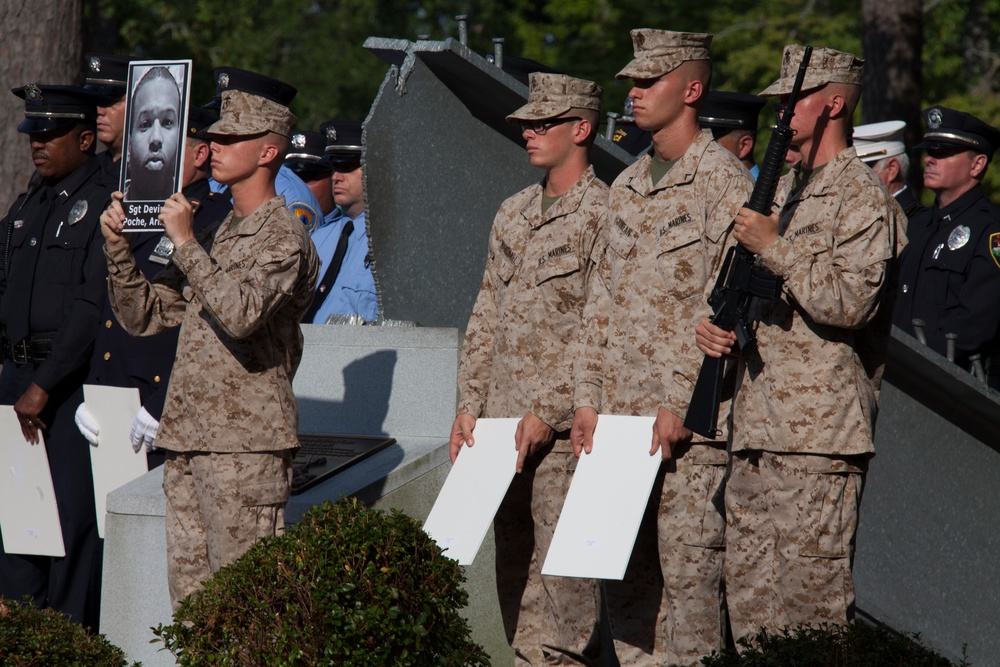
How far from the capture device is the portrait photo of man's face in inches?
205

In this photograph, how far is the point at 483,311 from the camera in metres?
5.40

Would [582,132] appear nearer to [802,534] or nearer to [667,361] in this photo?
[667,361]

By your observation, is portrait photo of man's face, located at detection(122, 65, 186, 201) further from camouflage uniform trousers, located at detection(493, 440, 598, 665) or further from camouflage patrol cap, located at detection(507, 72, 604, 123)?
camouflage uniform trousers, located at detection(493, 440, 598, 665)

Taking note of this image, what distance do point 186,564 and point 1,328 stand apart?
276 cm

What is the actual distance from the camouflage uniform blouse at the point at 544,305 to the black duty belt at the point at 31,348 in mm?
2778

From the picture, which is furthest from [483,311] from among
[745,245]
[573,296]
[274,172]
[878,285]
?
[878,285]

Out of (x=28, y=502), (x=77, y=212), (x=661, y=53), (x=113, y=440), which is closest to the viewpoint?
(x=661, y=53)

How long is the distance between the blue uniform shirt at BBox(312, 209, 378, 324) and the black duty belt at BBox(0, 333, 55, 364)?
1510 millimetres

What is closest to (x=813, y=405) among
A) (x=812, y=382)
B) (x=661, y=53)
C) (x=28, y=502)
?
(x=812, y=382)

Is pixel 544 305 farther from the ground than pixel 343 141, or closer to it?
farther from the ground

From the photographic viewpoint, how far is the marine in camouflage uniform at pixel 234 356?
16.4 ft

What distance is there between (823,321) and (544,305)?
1310 millimetres

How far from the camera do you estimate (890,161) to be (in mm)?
8148

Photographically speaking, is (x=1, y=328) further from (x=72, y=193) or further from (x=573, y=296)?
(x=573, y=296)
